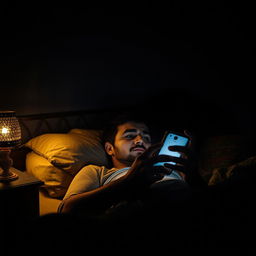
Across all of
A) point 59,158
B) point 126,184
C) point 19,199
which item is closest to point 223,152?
point 126,184

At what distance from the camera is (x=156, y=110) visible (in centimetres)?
239

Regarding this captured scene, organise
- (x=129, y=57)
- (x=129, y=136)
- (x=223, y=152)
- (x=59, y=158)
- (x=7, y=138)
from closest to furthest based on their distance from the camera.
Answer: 1. (x=7, y=138)
2. (x=59, y=158)
3. (x=129, y=136)
4. (x=223, y=152)
5. (x=129, y=57)

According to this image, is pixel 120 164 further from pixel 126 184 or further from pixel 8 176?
pixel 8 176

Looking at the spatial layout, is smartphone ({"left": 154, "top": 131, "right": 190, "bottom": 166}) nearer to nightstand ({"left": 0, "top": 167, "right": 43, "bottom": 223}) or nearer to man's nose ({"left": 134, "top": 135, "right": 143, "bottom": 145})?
man's nose ({"left": 134, "top": 135, "right": 143, "bottom": 145})

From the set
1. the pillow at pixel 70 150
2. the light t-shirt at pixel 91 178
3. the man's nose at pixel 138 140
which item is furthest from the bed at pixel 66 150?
the man's nose at pixel 138 140

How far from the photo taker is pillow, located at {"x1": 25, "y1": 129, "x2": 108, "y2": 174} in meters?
1.59

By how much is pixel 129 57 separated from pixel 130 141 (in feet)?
3.10

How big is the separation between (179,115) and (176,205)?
1.64 meters

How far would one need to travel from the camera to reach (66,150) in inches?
63.7

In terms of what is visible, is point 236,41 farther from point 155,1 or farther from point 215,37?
point 155,1

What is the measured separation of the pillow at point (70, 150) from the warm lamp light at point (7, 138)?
248mm

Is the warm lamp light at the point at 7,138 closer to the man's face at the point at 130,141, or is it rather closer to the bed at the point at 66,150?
the bed at the point at 66,150

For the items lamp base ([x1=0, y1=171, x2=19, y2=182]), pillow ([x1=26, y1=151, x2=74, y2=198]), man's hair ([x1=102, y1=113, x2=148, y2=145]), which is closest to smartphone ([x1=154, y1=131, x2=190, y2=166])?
man's hair ([x1=102, y1=113, x2=148, y2=145])

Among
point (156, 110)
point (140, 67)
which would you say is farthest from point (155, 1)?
point (156, 110)
